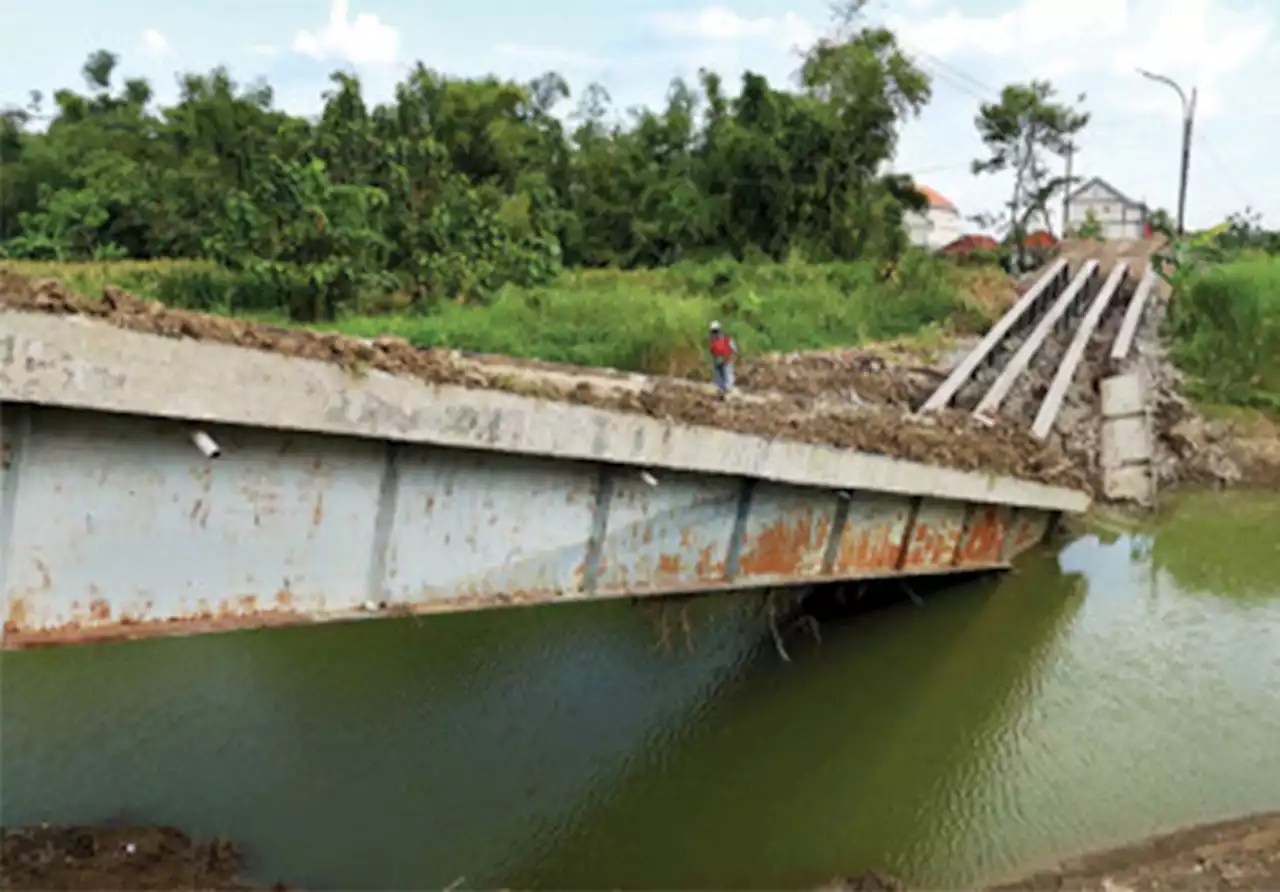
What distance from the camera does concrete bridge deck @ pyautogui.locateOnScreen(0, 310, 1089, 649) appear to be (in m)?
3.79

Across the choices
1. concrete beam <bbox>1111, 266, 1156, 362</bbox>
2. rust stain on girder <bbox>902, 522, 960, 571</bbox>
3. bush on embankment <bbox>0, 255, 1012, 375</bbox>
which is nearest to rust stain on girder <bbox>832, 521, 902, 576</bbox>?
rust stain on girder <bbox>902, 522, 960, 571</bbox>

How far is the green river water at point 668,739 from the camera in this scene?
572cm

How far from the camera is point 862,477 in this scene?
689cm

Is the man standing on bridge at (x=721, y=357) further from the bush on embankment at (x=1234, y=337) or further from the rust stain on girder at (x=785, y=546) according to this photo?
the bush on embankment at (x=1234, y=337)

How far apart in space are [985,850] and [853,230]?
21.8 m

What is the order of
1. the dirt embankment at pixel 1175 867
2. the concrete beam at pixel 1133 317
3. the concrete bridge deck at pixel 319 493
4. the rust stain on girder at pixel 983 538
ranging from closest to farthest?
1. the concrete bridge deck at pixel 319 493
2. the dirt embankment at pixel 1175 867
3. the rust stain on girder at pixel 983 538
4. the concrete beam at pixel 1133 317

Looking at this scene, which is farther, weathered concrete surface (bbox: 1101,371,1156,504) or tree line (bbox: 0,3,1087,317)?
tree line (bbox: 0,3,1087,317)

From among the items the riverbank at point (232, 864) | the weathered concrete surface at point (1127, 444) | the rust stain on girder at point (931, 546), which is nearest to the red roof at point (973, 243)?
the weathered concrete surface at point (1127, 444)

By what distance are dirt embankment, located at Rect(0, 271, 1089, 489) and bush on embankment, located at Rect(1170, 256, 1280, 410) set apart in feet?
20.5

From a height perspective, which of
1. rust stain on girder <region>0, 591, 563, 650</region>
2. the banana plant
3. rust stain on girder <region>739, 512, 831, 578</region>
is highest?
the banana plant

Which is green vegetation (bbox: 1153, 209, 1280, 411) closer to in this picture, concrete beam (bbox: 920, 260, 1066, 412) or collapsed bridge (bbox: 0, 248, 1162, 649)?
concrete beam (bbox: 920, 260, 1066, 412)

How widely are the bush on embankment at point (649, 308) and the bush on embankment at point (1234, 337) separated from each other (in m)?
3.03

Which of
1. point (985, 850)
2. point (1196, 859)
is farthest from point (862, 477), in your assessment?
point (1196, 859)

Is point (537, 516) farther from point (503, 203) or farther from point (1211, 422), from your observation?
point (503, 203)
